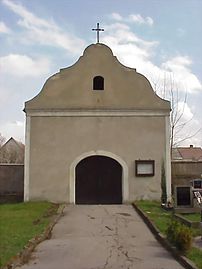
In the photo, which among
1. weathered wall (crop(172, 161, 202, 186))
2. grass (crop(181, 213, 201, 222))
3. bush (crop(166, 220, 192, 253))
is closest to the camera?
bush (crop(166, 220, 192, 253))

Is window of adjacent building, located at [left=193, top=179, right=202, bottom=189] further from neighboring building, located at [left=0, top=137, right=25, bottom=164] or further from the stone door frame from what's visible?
neighboring building, located at [left=0, top=137, right=25, bottom=164]

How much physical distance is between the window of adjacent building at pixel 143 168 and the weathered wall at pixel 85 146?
206 mm

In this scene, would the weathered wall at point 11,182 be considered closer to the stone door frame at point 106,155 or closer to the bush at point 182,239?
the stone door frame at point 106,155

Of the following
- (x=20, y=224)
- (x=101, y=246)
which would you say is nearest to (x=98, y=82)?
(x=20, y=224)

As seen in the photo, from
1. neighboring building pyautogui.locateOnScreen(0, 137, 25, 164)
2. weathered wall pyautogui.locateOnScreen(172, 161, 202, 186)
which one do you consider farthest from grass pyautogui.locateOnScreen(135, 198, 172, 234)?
neighboring building pyautogui.locateOnScreen(0, 137, 25, 164)

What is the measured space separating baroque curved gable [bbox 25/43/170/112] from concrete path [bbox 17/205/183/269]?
744cm

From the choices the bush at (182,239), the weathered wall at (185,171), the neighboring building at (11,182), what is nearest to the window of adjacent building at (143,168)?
the weathered wall at (185,171)

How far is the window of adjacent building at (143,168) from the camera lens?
955 inches

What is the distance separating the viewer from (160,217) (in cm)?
1792

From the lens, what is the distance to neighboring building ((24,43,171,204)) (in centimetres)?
2424

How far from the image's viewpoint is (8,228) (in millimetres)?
14609

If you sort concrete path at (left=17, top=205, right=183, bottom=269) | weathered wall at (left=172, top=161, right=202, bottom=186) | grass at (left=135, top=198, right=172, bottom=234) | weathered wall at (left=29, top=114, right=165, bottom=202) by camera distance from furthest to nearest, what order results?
weathered wall at (left=172, top=161, right=202, bottom=186)
weathered wall at (left=29, top=114, right=165, bottom=202)
grass at (left=135, top=198, right=172, bottom=234)
concrete path at (left=17, top=205, right=183, bottom=269)

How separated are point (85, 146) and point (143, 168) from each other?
10.4 ft

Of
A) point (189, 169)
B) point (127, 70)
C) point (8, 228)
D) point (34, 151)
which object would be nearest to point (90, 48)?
point (127, 70)
